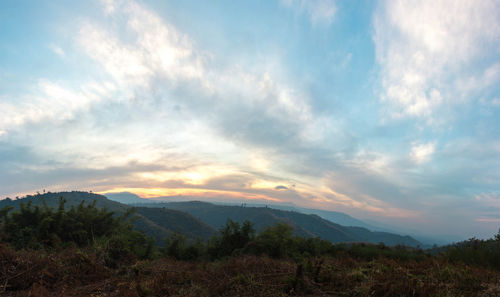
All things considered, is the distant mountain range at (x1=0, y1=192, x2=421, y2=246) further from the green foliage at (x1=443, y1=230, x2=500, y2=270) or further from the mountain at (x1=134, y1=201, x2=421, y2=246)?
the green foliage at (x1=443, y1=230, x2=500, y2=270)

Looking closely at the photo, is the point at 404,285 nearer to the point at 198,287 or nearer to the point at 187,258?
the point at 198,287

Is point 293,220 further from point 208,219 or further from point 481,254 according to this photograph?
point 481,254

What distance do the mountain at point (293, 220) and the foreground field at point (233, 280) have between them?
11614 centimetres

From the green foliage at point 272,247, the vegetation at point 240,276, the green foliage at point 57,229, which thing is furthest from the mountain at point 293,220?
the vegetation at point 240,276

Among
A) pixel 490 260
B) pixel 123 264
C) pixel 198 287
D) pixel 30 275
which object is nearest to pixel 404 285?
pixel 198 287

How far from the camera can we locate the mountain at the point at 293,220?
129250 mm

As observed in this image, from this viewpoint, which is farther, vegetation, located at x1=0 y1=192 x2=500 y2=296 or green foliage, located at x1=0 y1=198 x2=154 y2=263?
green foliage, located at x1=0 y1=198 x2=154 y2=263

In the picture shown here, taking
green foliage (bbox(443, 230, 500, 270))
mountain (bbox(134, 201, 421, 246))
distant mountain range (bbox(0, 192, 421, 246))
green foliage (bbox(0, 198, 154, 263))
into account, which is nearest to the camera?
green foliage (bbox(443, 230, 500, 270))

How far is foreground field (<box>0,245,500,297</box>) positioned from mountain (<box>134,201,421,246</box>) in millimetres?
116144

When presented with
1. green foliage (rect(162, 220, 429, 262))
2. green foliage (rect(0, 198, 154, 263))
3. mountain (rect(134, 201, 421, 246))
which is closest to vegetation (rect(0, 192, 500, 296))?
green foliage (rect(0, 198, 154, 263))

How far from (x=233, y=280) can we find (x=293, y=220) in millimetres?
146528

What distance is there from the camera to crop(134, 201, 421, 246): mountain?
12925 cm

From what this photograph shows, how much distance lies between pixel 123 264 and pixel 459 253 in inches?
536

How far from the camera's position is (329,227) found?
140125 mm
